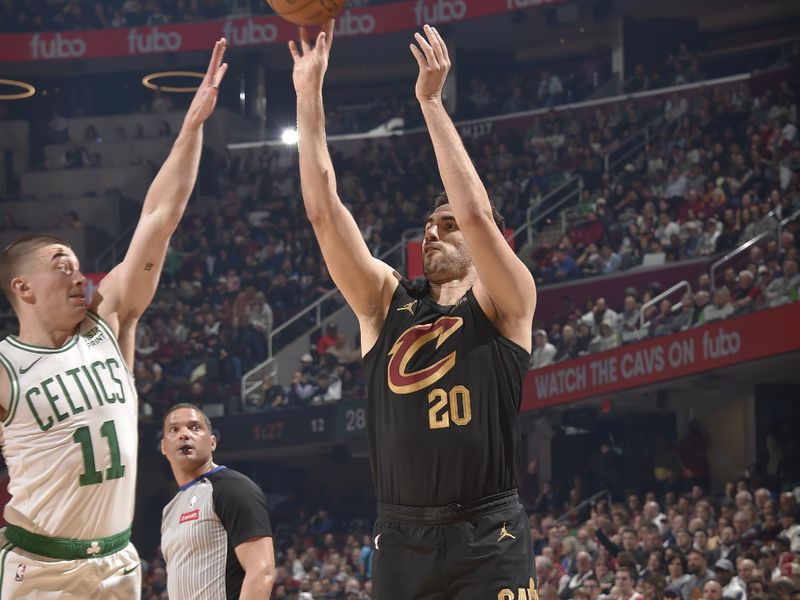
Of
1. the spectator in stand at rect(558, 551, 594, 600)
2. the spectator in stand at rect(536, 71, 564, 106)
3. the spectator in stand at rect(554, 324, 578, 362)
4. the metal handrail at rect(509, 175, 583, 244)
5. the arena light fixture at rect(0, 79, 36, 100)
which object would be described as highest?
the arena light fixture at rect(0, 79, 36, 100)

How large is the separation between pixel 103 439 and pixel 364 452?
1726 cm

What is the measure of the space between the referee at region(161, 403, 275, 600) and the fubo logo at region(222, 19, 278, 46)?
2195 centimetres

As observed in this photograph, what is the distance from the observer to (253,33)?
26484mm

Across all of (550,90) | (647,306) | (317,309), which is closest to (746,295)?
(647,306)

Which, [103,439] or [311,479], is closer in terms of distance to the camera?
[103,439]

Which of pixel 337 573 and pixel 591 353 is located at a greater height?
pixel 591 353

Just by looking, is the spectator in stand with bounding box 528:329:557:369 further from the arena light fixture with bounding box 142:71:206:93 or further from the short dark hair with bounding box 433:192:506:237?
the short dark hair with bounding box 433:192:506:237

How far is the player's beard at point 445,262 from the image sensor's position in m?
4.35

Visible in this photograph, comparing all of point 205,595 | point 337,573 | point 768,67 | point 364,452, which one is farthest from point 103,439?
point 768,67

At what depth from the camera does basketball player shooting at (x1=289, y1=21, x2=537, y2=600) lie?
3.97m

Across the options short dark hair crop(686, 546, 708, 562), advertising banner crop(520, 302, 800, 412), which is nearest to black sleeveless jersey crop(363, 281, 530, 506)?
short dark hair crop(686, 546, 708, 562)

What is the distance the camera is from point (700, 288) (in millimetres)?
16328

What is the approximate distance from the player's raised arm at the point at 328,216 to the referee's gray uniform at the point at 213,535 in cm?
142

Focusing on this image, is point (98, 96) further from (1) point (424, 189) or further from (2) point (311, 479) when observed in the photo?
(2) point (311, 479)
